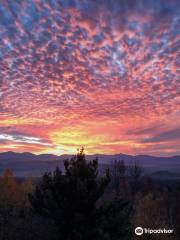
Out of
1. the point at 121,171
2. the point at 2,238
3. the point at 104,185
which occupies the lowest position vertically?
the point at 2,238

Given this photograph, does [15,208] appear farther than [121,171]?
No

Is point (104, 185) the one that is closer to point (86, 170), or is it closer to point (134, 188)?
point (86, 170)

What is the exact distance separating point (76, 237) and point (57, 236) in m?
1.91

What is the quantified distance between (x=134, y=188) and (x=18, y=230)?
73.4 meters

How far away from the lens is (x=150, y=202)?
188ft

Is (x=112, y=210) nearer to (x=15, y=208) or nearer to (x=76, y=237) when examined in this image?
(x=76, y=237)

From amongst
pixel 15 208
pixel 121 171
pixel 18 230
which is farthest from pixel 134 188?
pixel 18 230

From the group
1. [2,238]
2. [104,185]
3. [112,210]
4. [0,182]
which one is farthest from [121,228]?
[0,182]

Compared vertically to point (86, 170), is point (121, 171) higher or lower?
higher

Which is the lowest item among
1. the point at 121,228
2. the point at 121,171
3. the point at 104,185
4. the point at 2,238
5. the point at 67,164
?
the point at 2,238

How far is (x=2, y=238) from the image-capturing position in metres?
24.2

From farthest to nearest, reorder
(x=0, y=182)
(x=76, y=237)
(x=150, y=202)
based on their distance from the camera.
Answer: (x=0, y=182) < (x=150, y=202) < (x=76, y=237)

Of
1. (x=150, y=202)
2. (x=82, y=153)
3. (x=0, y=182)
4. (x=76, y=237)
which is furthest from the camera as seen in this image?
(x=0, y=182)

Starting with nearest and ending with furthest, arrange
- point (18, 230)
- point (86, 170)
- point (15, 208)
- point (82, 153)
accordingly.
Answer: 1. point (86, 170)
2. point (82, 153)
3. point (18, 230)
4. point (15, 208)
